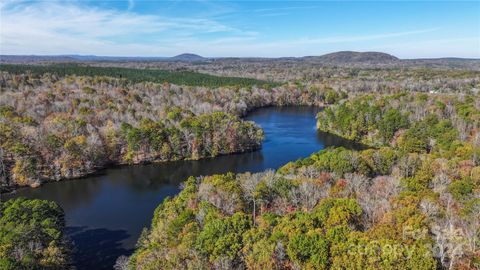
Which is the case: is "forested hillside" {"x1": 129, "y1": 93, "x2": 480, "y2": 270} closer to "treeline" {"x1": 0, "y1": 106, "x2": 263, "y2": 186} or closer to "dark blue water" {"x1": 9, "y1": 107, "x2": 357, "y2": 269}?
"dark blue water" {"x1": 9, "y1": 107, "x2": 357, "y2": 269}

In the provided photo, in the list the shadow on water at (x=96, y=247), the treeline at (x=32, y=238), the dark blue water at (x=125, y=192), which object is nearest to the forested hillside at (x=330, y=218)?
the shadow on water at (x=96, y=247)

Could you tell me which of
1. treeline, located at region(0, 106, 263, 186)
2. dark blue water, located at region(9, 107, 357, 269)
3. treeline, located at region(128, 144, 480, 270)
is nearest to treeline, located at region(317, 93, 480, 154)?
dark blue water, located at region(9, 107, 357, 269)

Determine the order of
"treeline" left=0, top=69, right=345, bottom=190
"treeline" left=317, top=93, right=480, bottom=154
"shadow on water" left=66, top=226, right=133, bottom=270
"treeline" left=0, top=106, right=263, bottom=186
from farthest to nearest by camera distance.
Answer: "treeline" left=317, top=93, right=480, bottom=154
"treeline" left=0, top=69, right=345, bottom=190
"treeline" left=0, top=106, right=263, bottom=186
"shadow on water" left=66, top=226, right=133, bottom=270

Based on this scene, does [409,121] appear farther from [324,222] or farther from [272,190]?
[324,222]

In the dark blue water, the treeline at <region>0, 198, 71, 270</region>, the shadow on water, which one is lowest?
the shadow on water

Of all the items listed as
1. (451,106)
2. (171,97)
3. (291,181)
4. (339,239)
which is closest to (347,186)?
(291,181)

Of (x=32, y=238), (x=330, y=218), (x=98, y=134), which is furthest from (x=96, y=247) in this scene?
(x=98, y=134)

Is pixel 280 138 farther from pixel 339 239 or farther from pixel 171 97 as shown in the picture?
pixel 339 239
